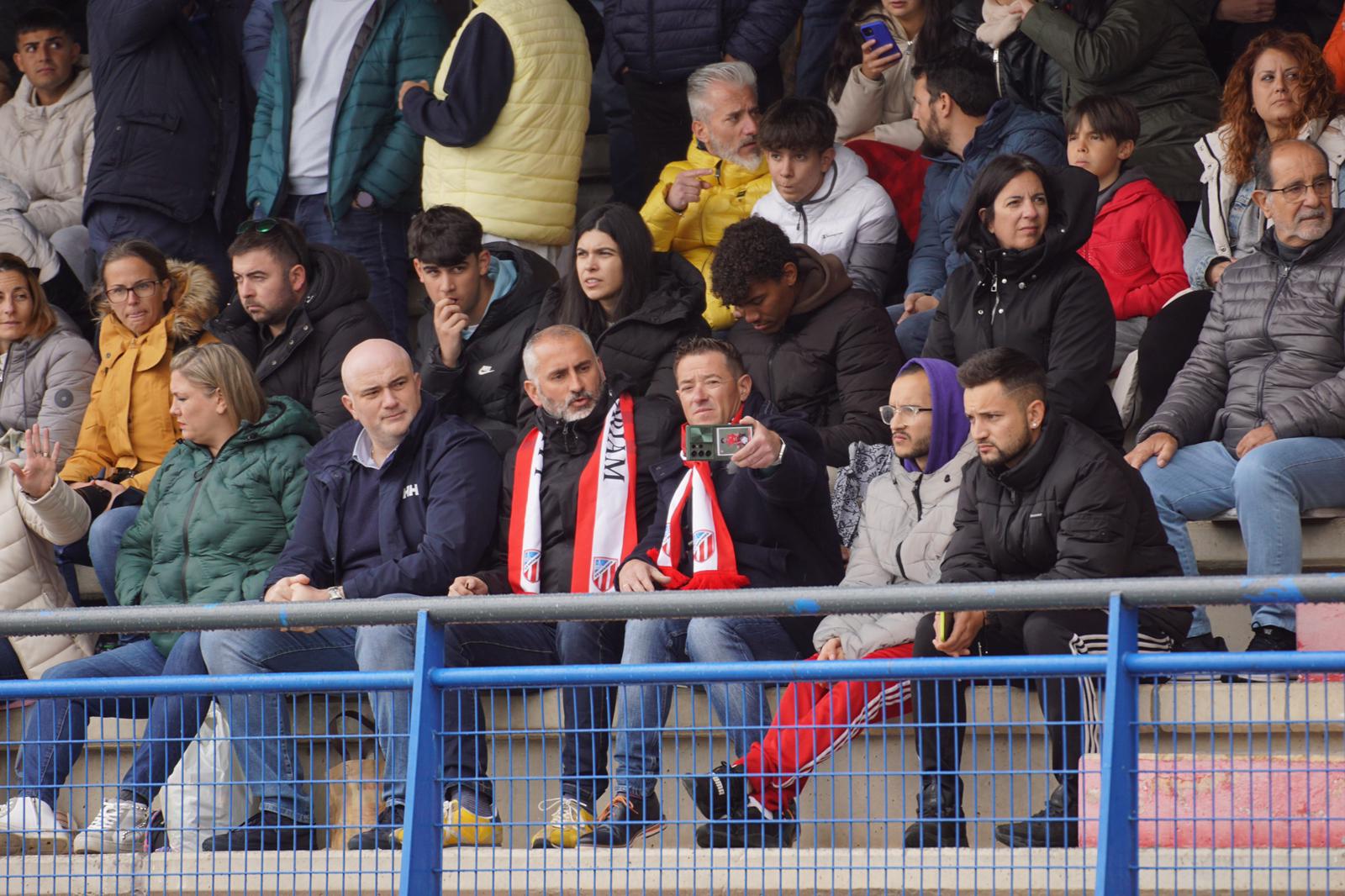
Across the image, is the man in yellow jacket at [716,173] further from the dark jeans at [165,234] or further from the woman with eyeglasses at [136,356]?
the dark jeans at [165,234]

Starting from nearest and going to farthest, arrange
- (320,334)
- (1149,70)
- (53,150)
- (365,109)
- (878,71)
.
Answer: (320,334), (1149,70), (365,109), (878,71), (53,150)

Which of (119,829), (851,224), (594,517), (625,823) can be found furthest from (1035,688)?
(851,224)

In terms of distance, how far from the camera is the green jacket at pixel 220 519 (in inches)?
246

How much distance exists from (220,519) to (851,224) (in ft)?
8.74

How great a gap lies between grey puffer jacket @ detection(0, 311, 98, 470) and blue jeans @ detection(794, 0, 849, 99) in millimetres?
3372

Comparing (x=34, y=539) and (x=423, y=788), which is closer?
(x=423, y=788)

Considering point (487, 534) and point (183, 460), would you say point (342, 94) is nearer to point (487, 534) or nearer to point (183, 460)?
point (183, 460)

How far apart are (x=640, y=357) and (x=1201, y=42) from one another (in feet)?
9.69

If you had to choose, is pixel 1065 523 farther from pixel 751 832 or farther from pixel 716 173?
pixel 716 173

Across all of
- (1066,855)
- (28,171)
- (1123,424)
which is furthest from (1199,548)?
(28,171)

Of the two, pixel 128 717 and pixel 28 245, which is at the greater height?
pixel 28 245

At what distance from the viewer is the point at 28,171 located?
9.08 m

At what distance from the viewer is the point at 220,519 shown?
6258mm

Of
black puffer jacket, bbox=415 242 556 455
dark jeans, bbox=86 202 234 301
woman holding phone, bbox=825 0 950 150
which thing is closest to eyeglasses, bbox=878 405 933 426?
black puffer jacket, bbox=415 242 556 455
